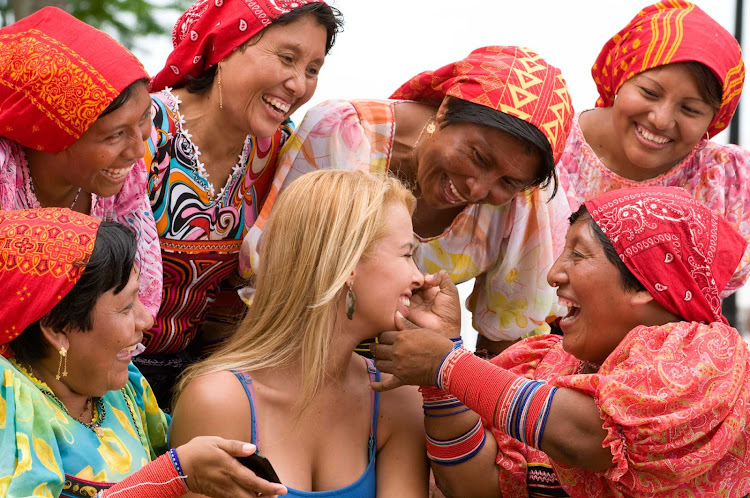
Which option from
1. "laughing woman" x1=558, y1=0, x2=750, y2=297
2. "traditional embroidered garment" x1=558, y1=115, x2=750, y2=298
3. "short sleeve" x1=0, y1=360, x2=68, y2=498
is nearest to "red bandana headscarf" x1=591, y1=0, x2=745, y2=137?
"laughing woman" x1=558, y1=0, x2=750, y2=297

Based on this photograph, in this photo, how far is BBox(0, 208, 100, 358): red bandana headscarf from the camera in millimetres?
2717

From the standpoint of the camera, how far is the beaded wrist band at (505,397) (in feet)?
9.36

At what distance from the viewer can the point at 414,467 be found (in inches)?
128

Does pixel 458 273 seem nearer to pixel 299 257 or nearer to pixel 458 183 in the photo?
pixel 458 183

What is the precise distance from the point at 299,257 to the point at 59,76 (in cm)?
96

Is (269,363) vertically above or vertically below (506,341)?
above

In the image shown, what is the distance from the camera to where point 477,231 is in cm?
416

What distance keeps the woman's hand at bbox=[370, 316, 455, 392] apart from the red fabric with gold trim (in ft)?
3.45

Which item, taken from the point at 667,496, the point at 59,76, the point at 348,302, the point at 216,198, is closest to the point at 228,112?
the point at 216,198

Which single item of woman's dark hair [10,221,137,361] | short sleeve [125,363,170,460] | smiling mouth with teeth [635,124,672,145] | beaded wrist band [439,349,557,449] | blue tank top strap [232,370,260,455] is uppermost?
smiling mouth with teeth [635,124,672,145]

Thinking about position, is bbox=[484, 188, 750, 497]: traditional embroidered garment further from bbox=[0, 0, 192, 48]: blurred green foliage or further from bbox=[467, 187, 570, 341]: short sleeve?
bbox=[0, 0, 192, 48]: blurred green foliage

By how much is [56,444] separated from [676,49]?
3.05 metres

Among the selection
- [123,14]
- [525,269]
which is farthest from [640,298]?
[123,14]

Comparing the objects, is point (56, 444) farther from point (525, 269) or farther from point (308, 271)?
point (525, 269)
